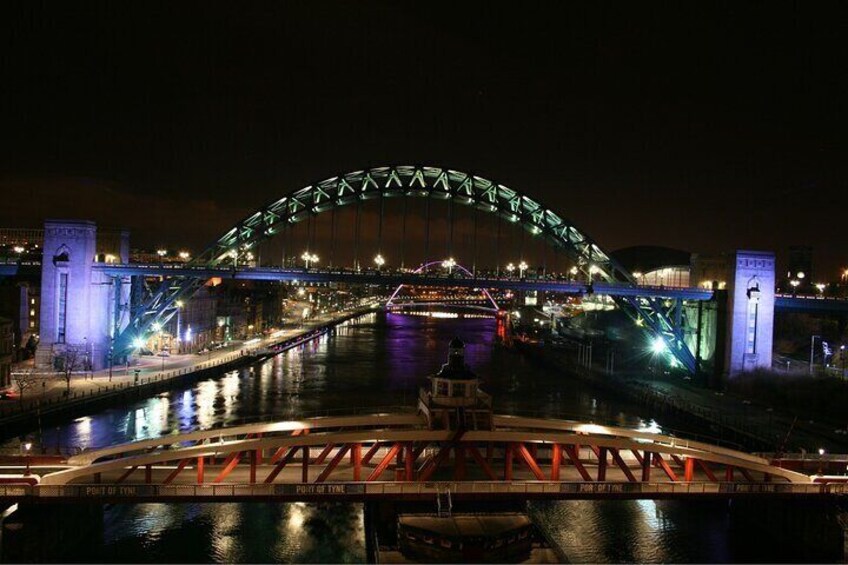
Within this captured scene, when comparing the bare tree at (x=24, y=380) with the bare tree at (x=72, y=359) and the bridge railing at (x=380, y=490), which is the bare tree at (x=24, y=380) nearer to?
the bare tree at (x=72, y=359)

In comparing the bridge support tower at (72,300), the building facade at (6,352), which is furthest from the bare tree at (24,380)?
the bridge support tower at (72,300)

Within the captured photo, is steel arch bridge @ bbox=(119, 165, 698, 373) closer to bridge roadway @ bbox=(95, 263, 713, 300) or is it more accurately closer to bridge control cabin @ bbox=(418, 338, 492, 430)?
bridge roadway @ bbox=(95, 263, 713, 300)

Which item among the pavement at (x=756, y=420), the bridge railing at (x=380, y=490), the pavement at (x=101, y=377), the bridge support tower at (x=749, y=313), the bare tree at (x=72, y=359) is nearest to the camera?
the bridge railing at (x=380, y=490)

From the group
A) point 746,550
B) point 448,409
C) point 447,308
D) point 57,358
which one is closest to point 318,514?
point 448,409

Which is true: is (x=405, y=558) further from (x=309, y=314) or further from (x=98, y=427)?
(x=309, y=314)

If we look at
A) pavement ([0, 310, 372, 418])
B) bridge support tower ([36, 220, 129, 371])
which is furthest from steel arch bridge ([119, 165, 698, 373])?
bridge support tower ([36, 220, 129, 371])

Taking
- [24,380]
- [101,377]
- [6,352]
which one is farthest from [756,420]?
[6,352]

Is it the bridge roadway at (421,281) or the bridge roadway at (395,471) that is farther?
the bridge roadway at (421,281)
